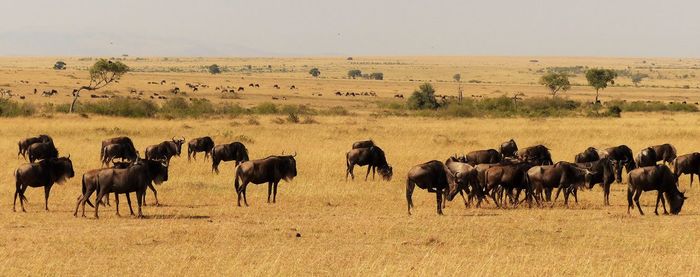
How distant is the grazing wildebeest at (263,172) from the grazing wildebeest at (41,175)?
162 inches

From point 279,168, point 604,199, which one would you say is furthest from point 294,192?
point 604,199

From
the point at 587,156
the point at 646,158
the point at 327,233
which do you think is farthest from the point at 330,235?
the point at 646,158

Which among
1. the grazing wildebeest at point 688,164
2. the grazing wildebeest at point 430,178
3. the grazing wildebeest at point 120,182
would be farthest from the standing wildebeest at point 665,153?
the grazing wildebeest at point 120,182

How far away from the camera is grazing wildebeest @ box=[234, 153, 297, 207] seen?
65.1ft

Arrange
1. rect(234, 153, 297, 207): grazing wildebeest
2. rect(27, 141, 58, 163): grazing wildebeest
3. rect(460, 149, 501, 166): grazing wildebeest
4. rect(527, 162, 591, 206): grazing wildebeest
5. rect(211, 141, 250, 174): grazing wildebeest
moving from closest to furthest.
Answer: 1. rect(527, 162, 591, 206): grazing wildebeest
2. rect(234, 153, 297, 207): grazing wildebeest
3. rect(460, 149, 501, 166): grazing wildebeest
4. rect(27, 141, 58, 163): grazing wildebeest
5. rect(211, 141, 250, 174): grazing wildebeest

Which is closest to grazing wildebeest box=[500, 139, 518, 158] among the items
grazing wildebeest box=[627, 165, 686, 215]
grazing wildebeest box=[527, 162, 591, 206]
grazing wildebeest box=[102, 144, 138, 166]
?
grazing wildebeest box=[527, 162, 591, 206]

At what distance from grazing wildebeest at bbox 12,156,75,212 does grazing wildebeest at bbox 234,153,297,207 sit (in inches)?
162

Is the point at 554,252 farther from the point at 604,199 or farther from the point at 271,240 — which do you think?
the point at 604,199

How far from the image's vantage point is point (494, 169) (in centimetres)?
1973

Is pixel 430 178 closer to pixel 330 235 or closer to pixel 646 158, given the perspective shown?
pixel 330 235

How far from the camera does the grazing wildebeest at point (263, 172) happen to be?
19844 mm

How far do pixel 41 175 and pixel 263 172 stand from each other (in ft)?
16.9

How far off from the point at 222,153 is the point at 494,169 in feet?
33.5

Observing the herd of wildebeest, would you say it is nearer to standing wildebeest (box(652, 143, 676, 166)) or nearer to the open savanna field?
the open savanna field
